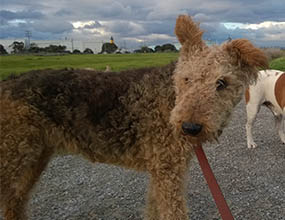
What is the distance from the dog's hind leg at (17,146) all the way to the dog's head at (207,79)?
1.42 meters

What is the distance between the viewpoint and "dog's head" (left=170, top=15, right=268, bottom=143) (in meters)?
2.51

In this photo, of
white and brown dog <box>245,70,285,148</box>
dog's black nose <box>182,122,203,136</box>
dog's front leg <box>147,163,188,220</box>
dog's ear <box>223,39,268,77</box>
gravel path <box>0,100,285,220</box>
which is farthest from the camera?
white and brown dog <box>245,70,285,148</box>

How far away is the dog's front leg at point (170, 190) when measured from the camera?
312cm

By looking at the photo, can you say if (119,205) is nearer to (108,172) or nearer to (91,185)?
(91,185)

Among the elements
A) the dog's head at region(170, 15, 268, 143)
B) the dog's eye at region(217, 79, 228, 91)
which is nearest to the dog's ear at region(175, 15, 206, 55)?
the dog's head at region(170, 15, 268, 143)

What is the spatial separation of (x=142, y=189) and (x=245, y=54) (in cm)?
341

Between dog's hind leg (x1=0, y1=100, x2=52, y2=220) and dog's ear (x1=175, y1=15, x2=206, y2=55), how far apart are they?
1640 mm

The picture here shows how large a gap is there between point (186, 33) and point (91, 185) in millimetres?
3748

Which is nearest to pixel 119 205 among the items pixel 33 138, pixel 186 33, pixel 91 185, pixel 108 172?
pixel 91 185

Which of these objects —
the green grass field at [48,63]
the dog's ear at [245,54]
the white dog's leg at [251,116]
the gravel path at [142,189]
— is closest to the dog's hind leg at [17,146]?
the gravel path at [142,189]

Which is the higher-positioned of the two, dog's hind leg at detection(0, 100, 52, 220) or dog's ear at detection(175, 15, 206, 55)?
dog's ear at detection(175, 15, 206, 55)

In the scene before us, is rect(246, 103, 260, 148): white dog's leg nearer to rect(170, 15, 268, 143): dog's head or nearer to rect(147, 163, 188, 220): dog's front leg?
rect(170, 15, 268, 143): dog's head

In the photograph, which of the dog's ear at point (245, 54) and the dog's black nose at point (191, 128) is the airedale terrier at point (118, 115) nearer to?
the dog's ear at point (245, 54)

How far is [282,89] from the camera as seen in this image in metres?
7.04
